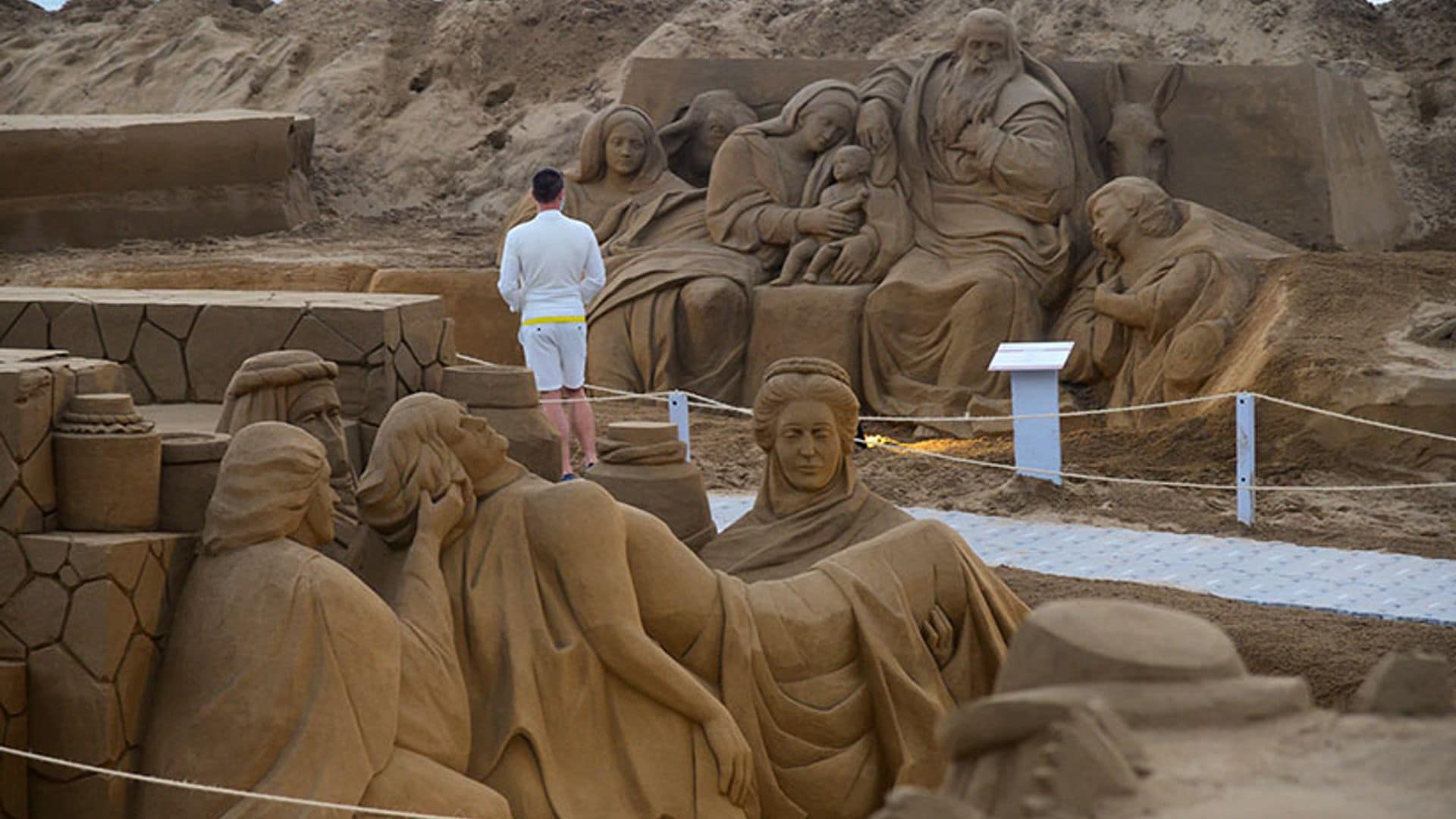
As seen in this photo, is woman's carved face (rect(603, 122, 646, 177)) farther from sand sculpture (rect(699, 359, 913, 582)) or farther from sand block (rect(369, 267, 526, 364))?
sand sculpture (rect(699, 359, 913, 582))

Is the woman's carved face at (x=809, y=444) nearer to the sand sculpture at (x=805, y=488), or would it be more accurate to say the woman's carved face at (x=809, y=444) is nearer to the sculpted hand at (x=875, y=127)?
the sand sculpture at (x=805, y=488)

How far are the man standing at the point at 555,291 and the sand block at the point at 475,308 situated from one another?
3.72 m

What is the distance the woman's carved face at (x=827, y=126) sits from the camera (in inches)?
516

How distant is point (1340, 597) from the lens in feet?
26.4

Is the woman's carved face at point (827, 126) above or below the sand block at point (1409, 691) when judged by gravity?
above

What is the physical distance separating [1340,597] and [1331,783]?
19.6ft

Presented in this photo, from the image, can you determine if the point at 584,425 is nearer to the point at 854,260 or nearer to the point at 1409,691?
the point at 854,260

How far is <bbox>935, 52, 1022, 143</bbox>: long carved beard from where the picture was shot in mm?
12773

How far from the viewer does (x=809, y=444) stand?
6043mm

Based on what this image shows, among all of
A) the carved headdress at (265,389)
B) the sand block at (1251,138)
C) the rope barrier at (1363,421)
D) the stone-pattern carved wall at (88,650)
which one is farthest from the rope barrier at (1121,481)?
the stone-pattern carved wall at (88,650)

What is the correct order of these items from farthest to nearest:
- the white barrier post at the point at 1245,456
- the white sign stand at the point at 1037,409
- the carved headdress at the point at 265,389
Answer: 1. the white sign stand at the point at 1037,409
2. the white barrier post at the point at 1245,456
3. the carved headdress at the point at 265,389

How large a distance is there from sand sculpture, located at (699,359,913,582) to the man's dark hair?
3.55 m

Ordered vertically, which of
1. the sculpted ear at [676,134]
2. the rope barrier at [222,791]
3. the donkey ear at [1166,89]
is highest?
the donkey ear at [1166,89]

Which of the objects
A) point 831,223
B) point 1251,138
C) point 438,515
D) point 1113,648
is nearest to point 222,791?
point 438,515
